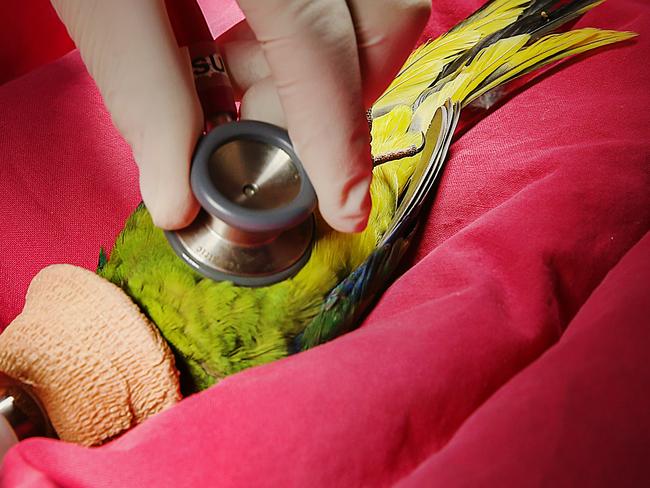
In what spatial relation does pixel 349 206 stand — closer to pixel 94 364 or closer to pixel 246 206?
pixel 246 206

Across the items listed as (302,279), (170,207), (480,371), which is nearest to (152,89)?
(170,207)

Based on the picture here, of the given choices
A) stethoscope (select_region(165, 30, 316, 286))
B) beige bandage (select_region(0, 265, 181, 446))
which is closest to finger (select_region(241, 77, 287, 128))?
stethoscope (select_region(165, 30, 316, 286))

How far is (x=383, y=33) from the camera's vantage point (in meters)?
0.53

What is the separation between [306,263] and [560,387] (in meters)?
0.23

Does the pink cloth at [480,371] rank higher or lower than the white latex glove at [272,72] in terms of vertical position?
lower

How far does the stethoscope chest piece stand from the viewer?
0.47 metres

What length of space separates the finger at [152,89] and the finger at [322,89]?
0.07 meters

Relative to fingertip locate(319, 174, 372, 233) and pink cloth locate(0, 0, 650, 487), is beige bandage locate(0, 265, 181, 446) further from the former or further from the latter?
fingertip locate(319, 174, 372, 233)

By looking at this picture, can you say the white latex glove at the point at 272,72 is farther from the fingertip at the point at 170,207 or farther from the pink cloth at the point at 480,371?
the pink cloth at the point at 480,371

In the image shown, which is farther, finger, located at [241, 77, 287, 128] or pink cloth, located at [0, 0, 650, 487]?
finger, located at [241, 77, 287, 128]

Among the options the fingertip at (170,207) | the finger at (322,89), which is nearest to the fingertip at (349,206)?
the finger at (322,89)

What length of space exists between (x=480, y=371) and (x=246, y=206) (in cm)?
22

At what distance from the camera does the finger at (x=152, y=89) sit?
19.1 inches

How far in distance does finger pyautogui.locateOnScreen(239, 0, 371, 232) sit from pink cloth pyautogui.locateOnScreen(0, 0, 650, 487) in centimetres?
12
